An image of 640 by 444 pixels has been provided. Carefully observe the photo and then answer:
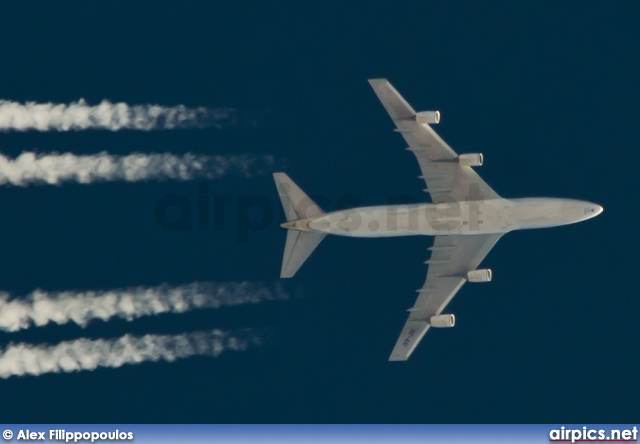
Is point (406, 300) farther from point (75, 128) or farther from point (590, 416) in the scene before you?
point (75, 128)

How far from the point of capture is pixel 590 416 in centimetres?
4803

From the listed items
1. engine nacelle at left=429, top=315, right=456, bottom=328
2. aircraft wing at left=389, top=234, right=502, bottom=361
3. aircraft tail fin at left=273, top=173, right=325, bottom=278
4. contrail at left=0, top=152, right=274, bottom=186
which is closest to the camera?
engine nacelle at left=429, top=315, right=456, bottom=328

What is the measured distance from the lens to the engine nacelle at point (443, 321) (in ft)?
151

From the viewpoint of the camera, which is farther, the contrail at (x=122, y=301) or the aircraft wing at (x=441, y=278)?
the aircraft wing at (x=441, y=278)

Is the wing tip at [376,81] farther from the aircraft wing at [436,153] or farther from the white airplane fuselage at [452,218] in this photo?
the white airplane fuselage at [452,218]

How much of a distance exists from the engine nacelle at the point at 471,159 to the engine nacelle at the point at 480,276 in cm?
588

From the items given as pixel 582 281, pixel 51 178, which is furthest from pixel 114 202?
pixel 582 281

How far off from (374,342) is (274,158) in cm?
1211

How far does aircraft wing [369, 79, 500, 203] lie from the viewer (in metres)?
45.8

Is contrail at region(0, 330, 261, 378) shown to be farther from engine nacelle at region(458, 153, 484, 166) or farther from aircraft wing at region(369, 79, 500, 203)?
engine nacelle at region(458, 153, 484, 166)

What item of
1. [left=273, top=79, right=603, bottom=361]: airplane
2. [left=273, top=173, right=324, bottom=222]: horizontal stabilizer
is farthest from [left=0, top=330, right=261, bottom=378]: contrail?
[left=273, top=173, right=324, bottom=222]: horizontal stabilizer

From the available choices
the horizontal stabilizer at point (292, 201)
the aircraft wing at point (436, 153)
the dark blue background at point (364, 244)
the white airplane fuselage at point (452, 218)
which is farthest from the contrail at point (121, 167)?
the aircraft wing at point (436, 153)

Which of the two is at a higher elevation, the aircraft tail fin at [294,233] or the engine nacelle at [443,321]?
the aircraft tail fin at [294,233]

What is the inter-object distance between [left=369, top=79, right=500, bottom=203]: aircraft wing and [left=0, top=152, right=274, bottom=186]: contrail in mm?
7826
